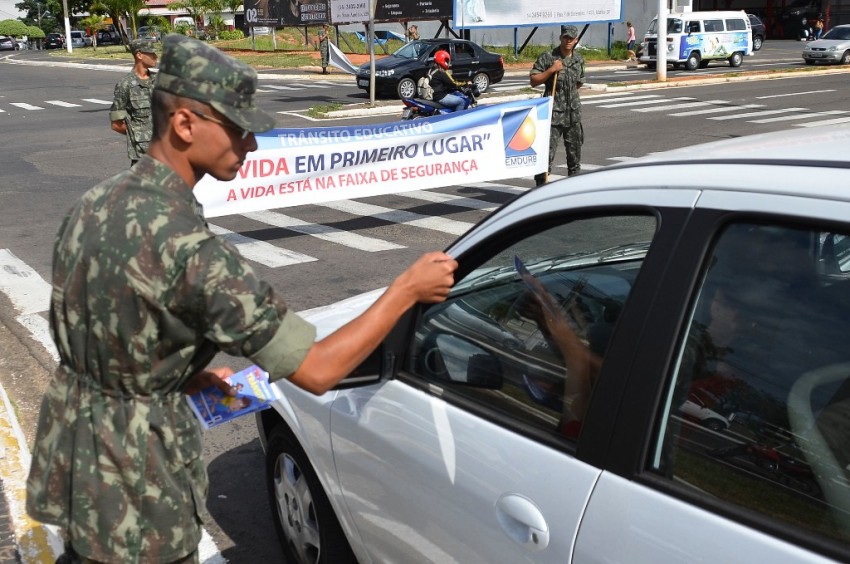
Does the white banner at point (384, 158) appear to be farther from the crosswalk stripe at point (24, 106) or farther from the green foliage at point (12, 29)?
the green foliage at point (12, 29)

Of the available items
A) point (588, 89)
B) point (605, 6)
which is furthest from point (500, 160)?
point (605, 6)

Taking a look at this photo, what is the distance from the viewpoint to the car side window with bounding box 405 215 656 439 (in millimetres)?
2553

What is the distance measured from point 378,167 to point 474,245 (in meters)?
8.58

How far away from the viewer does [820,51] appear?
38.0 meters

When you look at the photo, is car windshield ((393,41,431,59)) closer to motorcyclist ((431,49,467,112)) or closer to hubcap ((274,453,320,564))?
motorcyclist ((431,49,467,112))

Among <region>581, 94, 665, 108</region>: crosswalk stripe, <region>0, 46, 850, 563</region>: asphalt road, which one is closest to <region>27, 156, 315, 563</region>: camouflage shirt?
<region>0, 46, 850, 563</region>: asphalt road

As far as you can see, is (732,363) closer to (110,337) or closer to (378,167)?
(110,337)

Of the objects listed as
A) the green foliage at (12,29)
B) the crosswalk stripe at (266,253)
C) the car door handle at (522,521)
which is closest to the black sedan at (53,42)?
the green foliage at (12,29)

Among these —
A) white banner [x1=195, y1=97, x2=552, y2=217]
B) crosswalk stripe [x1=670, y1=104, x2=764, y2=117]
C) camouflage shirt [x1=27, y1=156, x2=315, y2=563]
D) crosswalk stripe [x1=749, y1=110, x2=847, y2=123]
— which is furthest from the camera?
crosswalk stripe [x1=670, y1=104, x2=764, y2=117]

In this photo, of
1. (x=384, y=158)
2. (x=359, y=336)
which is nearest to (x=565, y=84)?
(x=384, y=158)

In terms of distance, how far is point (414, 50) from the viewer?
28141 millimetres

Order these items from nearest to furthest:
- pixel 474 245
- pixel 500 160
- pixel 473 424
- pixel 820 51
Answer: pixel 473 424, pixel 474 245, pixel 500 160, pixel 820 51

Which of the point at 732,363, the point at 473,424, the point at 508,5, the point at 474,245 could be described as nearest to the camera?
the point at 732,363

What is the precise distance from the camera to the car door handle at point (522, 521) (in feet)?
7.68
